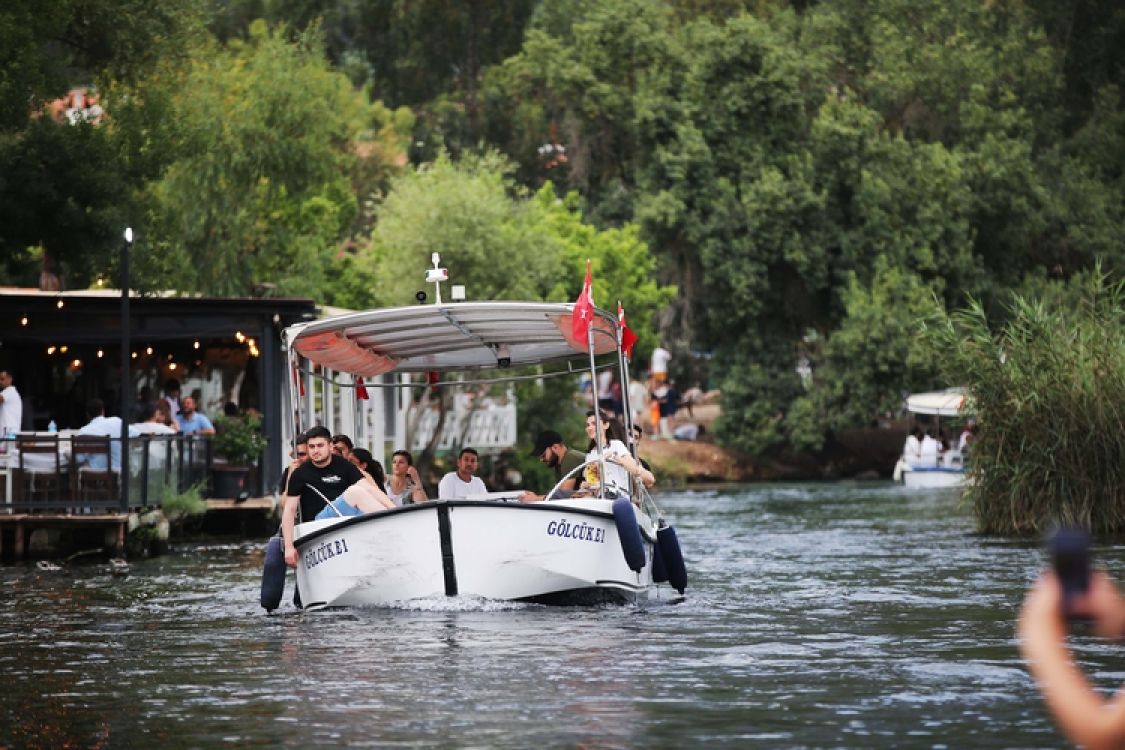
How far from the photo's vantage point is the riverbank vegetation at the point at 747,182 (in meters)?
44.3

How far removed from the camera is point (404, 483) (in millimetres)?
19656

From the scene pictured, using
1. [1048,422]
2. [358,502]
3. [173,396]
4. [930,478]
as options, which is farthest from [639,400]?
[358,502]

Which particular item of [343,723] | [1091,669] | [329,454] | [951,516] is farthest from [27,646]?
[951,516]

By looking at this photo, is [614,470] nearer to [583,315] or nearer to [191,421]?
[583,315]

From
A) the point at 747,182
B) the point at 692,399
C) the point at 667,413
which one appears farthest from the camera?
the point at 692,399

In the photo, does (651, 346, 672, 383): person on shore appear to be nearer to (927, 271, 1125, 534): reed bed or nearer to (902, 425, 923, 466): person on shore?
(902, 425, 923, 466): person on shore

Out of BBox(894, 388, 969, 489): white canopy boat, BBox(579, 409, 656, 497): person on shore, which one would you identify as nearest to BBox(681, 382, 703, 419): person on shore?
BBox(894, 388, 969, 489): white canopy boat

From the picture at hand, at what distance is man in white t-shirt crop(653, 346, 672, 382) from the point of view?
57744mm

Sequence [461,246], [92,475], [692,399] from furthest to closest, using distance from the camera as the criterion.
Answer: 1. [692,399]
2. [461,246]
3. [92,475]

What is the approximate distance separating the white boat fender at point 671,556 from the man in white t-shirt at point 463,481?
5.88 feet

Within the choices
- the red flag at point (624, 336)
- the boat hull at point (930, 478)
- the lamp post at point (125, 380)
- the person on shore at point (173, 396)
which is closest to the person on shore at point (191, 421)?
the person on shore at point (173, 396)

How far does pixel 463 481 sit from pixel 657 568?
2.07m

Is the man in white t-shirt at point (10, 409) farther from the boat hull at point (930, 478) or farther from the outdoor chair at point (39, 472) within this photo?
the boat hull at point (930, 478)

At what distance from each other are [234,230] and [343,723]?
30.3m
